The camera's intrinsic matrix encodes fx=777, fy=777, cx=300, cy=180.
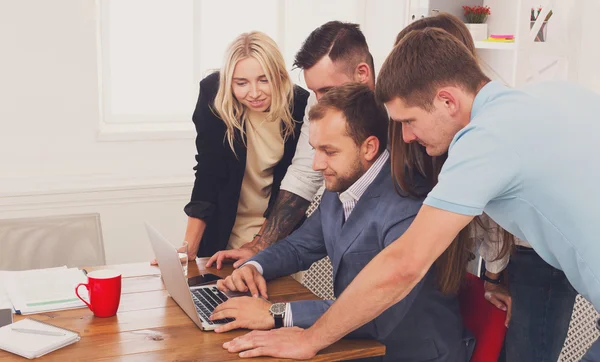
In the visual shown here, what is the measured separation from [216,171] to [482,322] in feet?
3.47

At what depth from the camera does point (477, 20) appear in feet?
12.1

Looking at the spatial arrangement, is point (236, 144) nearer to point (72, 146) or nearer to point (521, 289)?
point (521, 289)

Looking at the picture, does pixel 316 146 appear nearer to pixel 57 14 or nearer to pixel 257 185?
pixel 257 185

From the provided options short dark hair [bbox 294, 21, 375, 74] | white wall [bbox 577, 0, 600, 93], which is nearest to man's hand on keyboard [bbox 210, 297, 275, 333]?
short dark hair [bbox 294, 21, 375, 74]

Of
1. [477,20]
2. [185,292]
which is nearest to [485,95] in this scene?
[185,292]

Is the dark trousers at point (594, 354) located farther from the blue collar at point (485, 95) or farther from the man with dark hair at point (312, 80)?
the man with dark hair at point (312, 80)

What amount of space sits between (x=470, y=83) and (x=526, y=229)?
313 millimetres

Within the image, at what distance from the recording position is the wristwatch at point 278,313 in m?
1.79

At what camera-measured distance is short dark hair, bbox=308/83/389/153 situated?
6.51ft

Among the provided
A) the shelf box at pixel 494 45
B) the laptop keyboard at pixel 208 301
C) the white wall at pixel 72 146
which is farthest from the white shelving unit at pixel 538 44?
the laptop keyboard at pixel 208 301

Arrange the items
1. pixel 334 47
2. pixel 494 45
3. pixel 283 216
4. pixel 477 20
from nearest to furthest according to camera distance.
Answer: pixel 334 47 → pixel 283 216 → pixel 494 45 → pixel 477 20

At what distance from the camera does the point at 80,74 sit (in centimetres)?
368

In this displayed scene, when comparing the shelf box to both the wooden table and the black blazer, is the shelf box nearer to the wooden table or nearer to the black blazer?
the black blazer

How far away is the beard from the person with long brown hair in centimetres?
13
